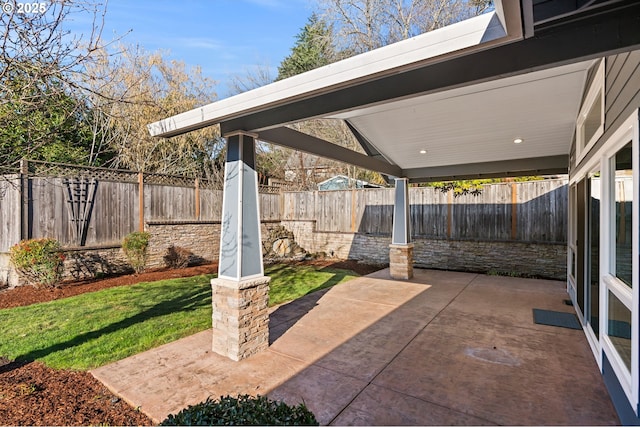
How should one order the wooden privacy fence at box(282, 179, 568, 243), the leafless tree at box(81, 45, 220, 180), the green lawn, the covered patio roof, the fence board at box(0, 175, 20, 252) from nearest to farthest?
the covered patio roof
the green lawn
the fence board at box(0, 175, 20, 252)
the wooden privacy fence at box(282, 179, 568, 243)
the leafless tree at box(81, 45, 220, 180)

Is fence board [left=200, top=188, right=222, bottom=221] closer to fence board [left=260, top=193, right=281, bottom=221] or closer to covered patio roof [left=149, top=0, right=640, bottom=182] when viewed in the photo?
fence board [left=260, top=193, right=281, bottom=221]

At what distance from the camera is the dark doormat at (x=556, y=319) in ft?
15.0

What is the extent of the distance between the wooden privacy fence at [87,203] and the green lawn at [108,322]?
200cm

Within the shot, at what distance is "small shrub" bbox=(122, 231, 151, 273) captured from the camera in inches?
307

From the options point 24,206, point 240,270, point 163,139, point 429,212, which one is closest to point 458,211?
point 429,212

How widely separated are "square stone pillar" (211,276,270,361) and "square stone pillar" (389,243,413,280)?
4776mm

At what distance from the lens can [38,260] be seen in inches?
241

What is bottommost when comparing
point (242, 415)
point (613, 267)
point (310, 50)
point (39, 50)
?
point (242, 415)

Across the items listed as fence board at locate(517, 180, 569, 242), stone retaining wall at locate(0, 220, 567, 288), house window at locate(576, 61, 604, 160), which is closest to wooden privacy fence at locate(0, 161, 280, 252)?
stone retaining wall at locate(0, 220, 567, 288)

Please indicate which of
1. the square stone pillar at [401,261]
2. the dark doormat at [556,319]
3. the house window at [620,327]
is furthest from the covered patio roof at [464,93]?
the dark doormat at [556,319]

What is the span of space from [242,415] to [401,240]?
6759mm

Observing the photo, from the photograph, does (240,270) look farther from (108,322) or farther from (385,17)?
(385,17)

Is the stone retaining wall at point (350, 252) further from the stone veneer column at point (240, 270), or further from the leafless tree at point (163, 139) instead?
the stone veneer column at point (240, 270)

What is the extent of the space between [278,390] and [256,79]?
51.1 feet
